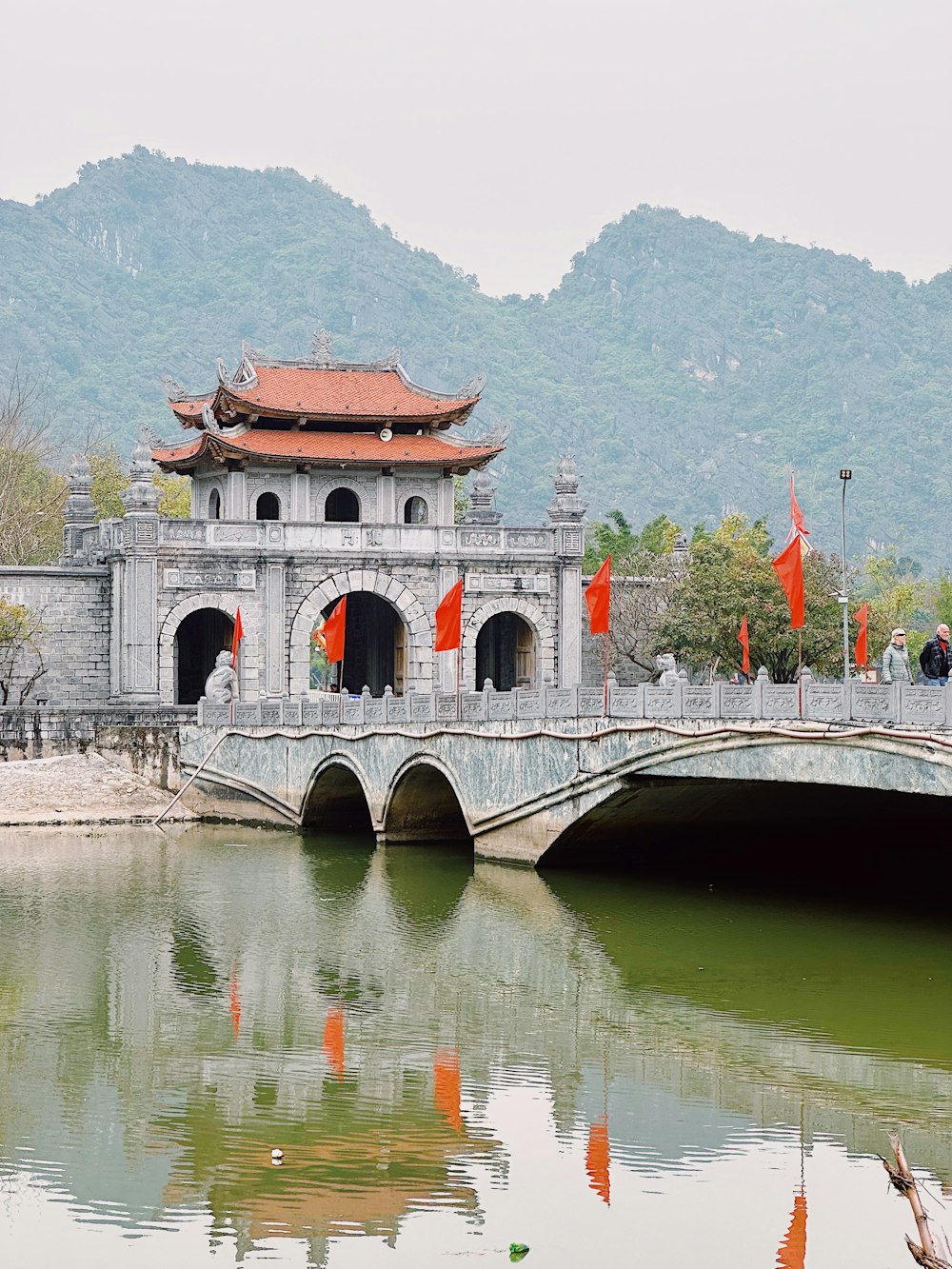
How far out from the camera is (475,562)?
48.0 m

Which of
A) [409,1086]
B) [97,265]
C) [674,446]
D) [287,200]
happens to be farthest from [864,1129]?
[287,200]

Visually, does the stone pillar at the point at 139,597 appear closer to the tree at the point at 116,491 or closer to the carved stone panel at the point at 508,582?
the carved stone panel at the point at 508,582

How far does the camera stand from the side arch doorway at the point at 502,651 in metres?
50.5

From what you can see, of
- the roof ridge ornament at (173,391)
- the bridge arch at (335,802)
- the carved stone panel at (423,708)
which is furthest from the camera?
the roof ridge ornament at (173,391)

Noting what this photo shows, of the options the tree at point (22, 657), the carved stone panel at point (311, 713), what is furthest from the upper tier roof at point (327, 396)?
the carved stone panel at point (311, 713)

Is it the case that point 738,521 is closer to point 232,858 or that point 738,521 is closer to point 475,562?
point 475,562

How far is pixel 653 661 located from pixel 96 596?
52.4 ft

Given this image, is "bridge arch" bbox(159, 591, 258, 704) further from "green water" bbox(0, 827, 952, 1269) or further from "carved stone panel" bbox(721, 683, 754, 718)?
"carved stone panel" bbox(721, 683, 754, 718)

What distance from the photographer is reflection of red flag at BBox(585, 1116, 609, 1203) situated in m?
13.5

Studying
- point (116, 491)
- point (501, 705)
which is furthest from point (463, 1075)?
point (116, 491)

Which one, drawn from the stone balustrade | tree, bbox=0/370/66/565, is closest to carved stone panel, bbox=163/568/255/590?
the stone balustrade

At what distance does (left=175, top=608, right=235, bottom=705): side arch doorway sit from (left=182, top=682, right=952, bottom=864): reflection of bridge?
35.8 feet

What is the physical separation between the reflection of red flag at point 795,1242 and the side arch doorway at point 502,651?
3745 centimetres

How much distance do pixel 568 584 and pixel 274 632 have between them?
8021 mm
